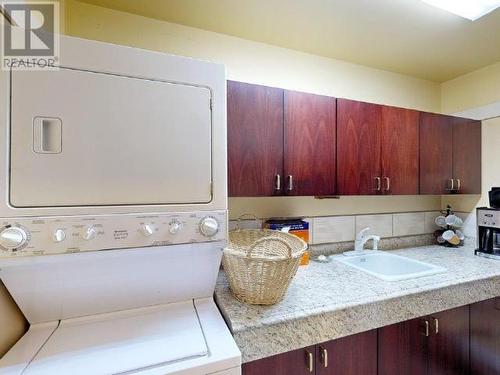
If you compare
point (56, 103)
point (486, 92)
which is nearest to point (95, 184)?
point (56, 103)

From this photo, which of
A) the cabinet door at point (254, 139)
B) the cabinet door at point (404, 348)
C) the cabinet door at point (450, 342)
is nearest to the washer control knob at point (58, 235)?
the cabinet door at point (254, 139)

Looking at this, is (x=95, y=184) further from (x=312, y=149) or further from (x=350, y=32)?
(x=350, y=32)

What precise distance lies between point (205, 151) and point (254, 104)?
2.01 ft

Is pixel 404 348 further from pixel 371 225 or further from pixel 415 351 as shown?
pixel 371 225

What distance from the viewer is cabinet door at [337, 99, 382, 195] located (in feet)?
5.20

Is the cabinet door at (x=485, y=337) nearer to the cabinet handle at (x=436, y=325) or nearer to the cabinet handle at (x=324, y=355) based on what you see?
the cabinet handle at (x=436, y=325)

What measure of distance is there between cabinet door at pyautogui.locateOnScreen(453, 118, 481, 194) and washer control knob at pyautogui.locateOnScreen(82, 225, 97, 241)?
8.13 ft

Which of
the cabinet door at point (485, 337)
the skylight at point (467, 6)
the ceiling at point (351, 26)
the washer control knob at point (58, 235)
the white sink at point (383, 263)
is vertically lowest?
Result: the cabinet door at point (485, 337)

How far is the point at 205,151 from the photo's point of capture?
0.91 metres

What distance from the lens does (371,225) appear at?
6.72ft

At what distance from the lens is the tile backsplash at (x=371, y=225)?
1856mm

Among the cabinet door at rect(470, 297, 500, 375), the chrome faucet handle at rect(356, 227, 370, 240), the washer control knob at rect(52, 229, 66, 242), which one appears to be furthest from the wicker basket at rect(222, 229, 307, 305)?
the cabinet door at rect(470, 297, 500, 375)

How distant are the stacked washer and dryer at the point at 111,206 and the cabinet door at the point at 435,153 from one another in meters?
1.69
